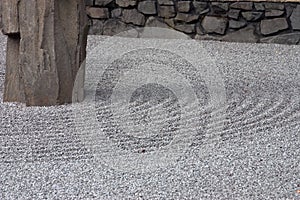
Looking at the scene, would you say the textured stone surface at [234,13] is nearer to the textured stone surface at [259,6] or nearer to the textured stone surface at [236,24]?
the textured stone surface at [236,24]

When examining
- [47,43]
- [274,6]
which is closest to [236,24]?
[274,6]

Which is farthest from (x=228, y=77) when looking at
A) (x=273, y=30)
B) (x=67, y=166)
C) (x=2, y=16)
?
(x=67, y=166)

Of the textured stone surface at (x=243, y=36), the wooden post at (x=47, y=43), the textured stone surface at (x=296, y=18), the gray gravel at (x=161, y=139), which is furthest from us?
the textured stone surface at (x=243, y=36)

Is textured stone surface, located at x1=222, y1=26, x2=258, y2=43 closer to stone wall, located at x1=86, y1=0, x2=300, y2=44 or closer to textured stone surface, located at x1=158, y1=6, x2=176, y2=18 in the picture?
stone wall, located at x1=86, y1=0, x2=300, y2=44

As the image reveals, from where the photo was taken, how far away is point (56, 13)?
3875 mm

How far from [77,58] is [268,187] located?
155cm

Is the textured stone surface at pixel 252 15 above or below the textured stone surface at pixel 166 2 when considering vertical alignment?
above

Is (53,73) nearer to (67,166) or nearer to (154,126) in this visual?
(154,126)

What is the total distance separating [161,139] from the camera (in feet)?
11.7

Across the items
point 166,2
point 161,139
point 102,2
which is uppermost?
point 161,139

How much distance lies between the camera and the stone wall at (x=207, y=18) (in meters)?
6.37

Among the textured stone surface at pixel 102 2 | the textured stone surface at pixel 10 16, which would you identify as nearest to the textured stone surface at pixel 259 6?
the textured stone surface at pixel 102 2

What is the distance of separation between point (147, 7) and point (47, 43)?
115 inches

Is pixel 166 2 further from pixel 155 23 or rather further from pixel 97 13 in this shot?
pixel 97 13
